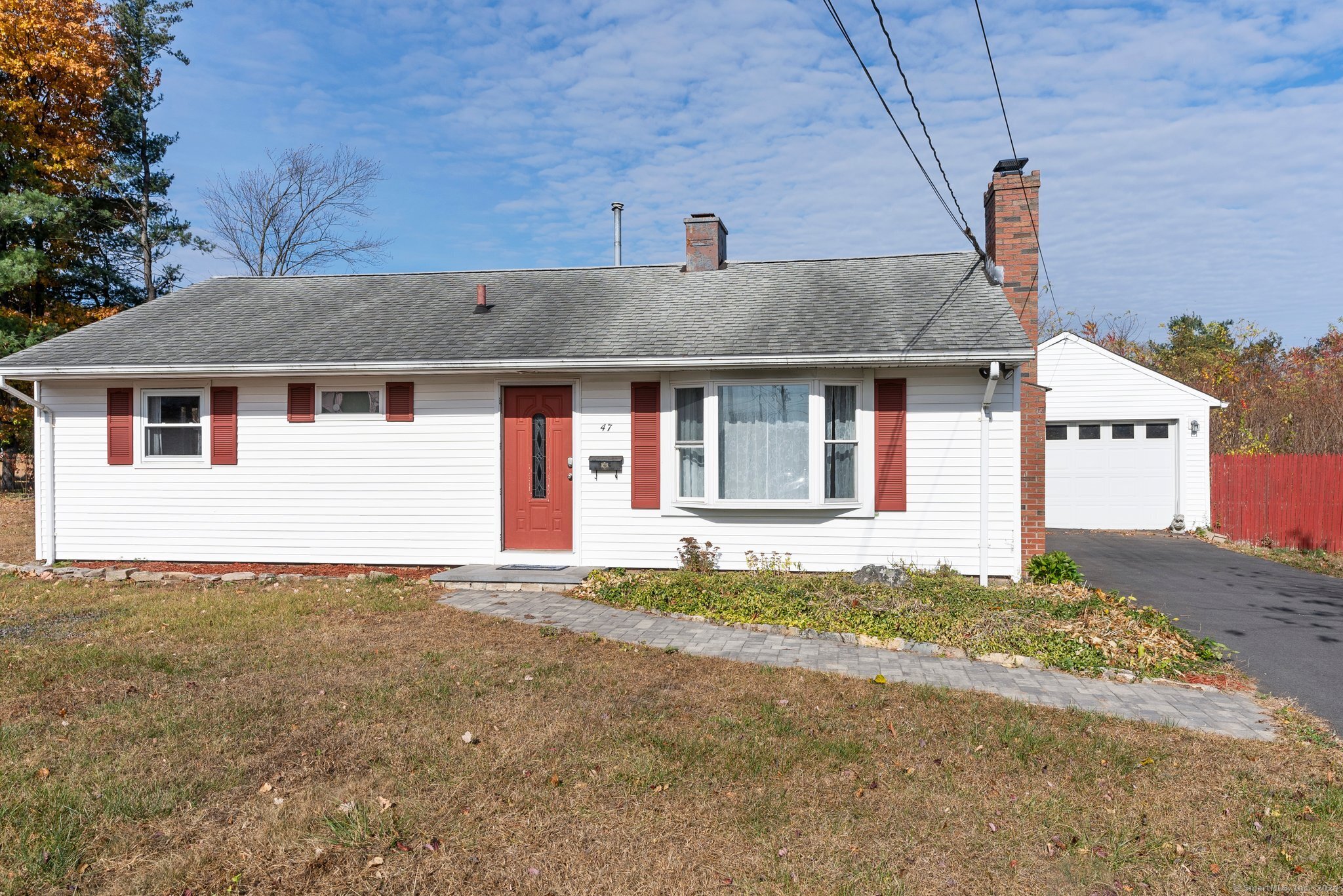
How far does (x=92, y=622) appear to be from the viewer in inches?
289

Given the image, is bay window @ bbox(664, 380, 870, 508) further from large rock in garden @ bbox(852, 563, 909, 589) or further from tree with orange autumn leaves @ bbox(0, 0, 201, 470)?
tree with orange autumn leaves @ bbox(0, 0, 201, 470)

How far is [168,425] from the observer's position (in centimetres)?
1057

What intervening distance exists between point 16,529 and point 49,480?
20.0 ft

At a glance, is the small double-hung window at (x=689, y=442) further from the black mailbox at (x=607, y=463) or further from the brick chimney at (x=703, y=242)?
the brick chimney at (x=703, y=242)

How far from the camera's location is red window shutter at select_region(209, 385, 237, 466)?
34.3 feet

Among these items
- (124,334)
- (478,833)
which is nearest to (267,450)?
(124,334)

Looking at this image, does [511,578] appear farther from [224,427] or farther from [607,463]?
[224,427]

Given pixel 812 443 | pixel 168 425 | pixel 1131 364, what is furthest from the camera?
pixel 1131 364

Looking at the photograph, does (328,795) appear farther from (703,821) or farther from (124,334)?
(124,334)

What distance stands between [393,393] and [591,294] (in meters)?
3.46

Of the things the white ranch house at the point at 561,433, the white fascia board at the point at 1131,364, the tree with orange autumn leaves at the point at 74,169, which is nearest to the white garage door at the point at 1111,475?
the white fascia board at the point at 1131,364

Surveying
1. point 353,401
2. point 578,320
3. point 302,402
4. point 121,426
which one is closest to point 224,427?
point 302,402

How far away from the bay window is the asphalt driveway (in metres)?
3.75

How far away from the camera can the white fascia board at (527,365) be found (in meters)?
8.87
